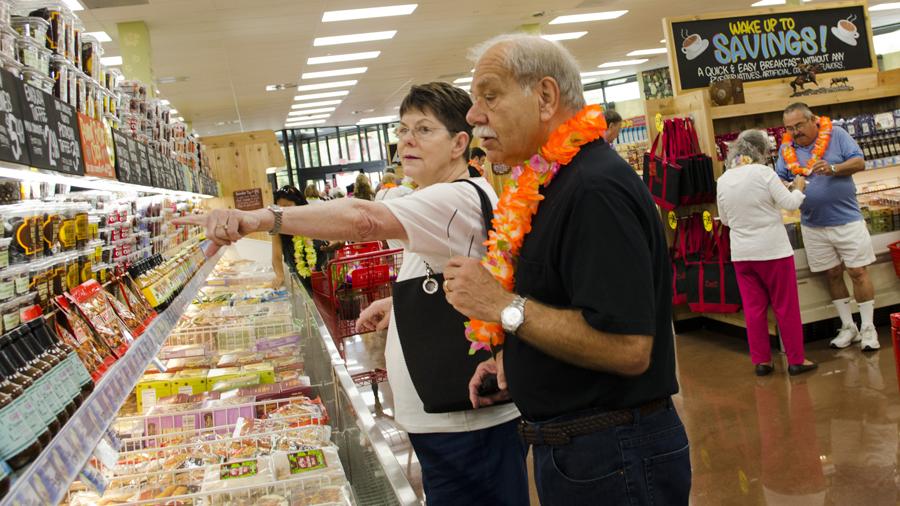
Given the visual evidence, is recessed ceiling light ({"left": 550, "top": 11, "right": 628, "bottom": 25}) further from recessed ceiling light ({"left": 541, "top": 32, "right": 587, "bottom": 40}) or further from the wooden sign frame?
the wooden sign frame

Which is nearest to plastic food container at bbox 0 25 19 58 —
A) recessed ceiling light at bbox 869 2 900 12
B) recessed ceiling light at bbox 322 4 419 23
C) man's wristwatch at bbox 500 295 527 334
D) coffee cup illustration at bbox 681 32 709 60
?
man's wristwatch at bbox 500 295 527 334

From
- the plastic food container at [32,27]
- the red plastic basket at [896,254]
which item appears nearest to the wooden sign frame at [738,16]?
the red plastic basket at [896,254]

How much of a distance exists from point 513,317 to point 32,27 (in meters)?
1.73

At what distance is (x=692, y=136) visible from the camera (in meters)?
6.39

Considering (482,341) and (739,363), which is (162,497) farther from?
(739,363)

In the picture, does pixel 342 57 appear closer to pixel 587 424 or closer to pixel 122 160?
pixel 122 160

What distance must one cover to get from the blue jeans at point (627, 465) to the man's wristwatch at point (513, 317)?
10.7 inches

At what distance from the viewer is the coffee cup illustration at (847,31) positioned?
7238 millimetres

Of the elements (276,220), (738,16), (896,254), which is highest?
(738,16)

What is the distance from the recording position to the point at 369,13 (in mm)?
10914

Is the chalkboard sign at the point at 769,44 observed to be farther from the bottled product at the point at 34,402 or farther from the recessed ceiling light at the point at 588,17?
the recessed ceiling light at the point at 588,17

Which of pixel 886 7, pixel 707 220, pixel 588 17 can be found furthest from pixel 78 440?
pixel 886 7

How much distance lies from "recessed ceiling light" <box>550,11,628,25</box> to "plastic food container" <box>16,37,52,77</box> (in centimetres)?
1221

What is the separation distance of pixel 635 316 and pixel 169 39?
10.9 meters
